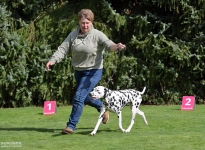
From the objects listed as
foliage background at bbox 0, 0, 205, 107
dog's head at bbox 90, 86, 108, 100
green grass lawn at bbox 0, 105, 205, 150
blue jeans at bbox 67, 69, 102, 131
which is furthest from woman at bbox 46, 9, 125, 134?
foliage background at bbox 0, 0, 205, 107

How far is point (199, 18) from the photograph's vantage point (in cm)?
1168

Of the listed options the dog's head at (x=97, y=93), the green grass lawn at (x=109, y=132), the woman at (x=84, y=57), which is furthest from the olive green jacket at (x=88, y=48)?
the green grass lawn at (x=109, y=132)

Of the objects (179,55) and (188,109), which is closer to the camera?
(188,109)

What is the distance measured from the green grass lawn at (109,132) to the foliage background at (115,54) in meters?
1.48

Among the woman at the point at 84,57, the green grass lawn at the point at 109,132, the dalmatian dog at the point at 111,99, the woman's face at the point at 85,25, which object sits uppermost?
the woman's face at the point at 85,25

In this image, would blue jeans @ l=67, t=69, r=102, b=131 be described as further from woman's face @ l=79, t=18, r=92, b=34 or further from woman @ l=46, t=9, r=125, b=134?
woman's face @ l=79, t=18, r=92, b=34

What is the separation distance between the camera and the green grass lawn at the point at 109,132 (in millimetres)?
6973

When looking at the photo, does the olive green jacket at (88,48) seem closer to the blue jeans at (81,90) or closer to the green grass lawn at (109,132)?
the blue jeans at (81,90)

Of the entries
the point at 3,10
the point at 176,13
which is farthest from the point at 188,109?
the point at 3,10

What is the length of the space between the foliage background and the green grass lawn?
1.48 meters

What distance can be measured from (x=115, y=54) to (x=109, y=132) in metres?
4.53

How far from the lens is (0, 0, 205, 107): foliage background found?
39.1 feet

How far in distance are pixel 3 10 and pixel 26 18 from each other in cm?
108

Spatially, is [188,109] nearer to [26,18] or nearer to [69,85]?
[69,85]
